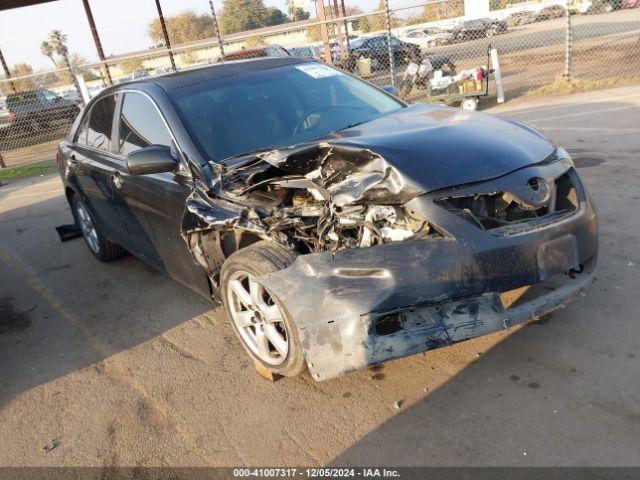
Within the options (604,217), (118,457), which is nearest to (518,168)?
(604,217)

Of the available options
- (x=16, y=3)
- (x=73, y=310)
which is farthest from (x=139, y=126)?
(x=16, y=3)

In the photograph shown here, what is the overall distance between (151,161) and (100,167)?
1527 millimetres

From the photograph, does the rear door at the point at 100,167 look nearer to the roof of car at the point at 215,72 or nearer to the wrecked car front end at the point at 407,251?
the roof of car at the point at 215,72

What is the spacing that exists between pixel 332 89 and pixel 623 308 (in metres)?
2.53

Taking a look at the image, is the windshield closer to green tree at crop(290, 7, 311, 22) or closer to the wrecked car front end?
the wrecked car front end

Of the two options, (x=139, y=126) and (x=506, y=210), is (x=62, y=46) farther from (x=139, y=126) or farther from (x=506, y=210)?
(x=506, y=210)

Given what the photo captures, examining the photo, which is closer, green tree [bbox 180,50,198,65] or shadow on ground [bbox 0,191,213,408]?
shadow on ground [bbox 0,191,213,408]

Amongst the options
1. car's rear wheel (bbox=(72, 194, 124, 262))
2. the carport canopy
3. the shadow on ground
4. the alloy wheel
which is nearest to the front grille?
the alloy wheel

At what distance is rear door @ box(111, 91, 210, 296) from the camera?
353cm

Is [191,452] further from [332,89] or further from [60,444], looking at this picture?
[332,89]

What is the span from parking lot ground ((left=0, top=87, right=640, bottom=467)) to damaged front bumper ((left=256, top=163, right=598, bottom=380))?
0.39 m

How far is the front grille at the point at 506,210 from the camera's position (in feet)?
8.55

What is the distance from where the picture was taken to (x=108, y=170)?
175 inches

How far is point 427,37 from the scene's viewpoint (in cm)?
2742
